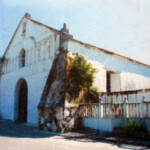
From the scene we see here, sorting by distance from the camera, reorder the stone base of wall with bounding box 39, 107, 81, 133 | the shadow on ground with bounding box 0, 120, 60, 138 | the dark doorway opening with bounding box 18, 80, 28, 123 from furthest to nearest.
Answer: the dark doorway opening with bounding box 18, 80, 28, 123, the stone base of wall with bounding box 39, 107, 81, 133, the shadow on ground with bounding box 0, 120, 60, 138

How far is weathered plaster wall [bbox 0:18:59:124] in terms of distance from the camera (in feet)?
47.0

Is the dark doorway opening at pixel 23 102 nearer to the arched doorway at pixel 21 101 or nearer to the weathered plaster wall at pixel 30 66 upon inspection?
the arched doorway at pixel 21 101

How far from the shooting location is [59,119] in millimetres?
10547

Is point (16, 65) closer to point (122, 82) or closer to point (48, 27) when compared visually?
point (48, 27)

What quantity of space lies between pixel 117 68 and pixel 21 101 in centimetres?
942

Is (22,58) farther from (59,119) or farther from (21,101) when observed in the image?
(59,119)

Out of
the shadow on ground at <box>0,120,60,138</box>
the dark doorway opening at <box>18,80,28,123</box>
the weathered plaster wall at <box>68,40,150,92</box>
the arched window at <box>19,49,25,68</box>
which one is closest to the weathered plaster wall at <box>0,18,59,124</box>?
the arched window at <box>19,49,25,68</box>

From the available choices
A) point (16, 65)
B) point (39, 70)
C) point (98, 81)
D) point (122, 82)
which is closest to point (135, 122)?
point (98, 81)

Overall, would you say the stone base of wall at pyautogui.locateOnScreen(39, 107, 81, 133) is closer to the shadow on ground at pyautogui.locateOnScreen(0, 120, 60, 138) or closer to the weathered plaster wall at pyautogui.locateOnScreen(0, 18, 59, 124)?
the shadow on ground at pyautogui.locateOnScreen(0, 120, 60, 138)

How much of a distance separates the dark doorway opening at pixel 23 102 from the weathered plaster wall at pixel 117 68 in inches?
275

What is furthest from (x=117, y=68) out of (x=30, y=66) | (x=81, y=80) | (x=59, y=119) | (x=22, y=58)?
(x=22, y=58)

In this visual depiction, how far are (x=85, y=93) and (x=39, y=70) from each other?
15.3ft

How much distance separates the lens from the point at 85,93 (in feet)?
40.4

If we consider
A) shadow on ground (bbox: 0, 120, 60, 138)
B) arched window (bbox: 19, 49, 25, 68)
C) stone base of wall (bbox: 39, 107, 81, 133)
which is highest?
arched window (bbox: 19, 49, 25, 68)
